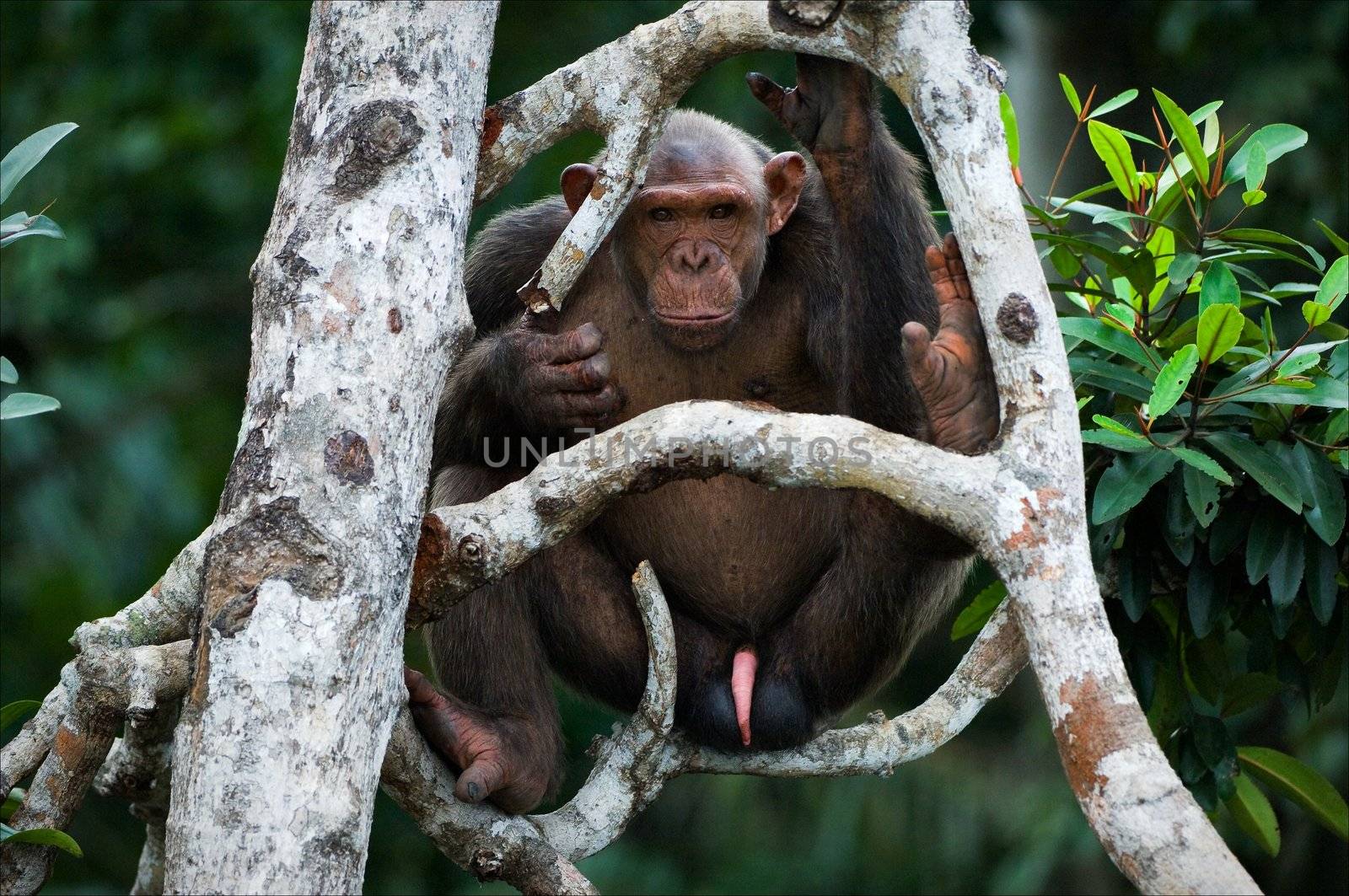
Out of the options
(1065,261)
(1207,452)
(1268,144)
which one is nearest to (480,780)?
(1207,452)

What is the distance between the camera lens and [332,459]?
2350mm

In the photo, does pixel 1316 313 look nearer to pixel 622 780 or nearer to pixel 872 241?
pixel 872 241

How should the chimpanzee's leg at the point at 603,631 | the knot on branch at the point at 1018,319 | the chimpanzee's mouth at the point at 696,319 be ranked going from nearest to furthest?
the knot on branch at the point at 1018,319 < the chimpanzee's mouth at the point at 696,319 < the chimpanzee's leg at the point at 603,631

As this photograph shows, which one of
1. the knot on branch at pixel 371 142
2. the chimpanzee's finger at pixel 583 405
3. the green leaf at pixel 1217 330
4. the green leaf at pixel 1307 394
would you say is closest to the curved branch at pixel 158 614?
the chimpanzee's finger at pixel 583 405

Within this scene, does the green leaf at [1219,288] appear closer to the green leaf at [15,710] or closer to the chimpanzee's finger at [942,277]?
the chimpanzee's finger at [942,277]

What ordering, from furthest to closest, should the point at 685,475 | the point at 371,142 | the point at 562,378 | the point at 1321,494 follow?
1. the point at 562,378
2. the point at 1321,494
3. the point at 685,475
4. the point at 371,142

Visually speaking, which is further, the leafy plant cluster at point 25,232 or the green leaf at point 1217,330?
the green leaf at point 1217,330

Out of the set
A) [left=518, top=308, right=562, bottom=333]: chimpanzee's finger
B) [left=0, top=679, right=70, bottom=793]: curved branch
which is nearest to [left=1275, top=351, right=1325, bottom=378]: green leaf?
[left=518, top=308, right=562, bottom=333]: chimpanzee's finger

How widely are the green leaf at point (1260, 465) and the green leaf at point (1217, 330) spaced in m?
0.23

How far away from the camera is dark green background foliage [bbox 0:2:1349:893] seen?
651 centimetres

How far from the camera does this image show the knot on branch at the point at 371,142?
2.47 m

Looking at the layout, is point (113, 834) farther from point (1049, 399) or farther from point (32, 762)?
point (1049, 399)

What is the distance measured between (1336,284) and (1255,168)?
291mm

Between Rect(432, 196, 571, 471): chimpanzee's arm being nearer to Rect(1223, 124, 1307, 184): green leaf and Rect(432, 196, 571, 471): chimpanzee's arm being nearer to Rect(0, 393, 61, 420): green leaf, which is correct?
Rect(0, 393, 61, 420): green leaf
